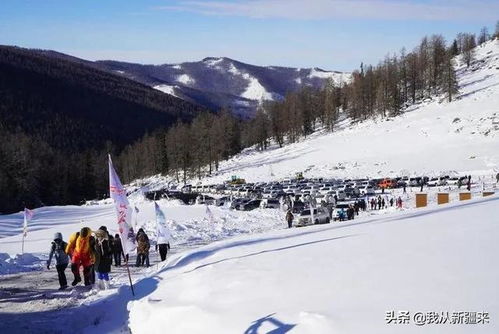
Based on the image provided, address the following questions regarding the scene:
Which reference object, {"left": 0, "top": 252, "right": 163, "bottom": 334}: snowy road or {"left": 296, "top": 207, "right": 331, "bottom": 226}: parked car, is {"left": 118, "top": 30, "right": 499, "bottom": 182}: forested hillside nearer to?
{"left": 296, "top": 207, "right": 331, "bottom": 226}: parked car

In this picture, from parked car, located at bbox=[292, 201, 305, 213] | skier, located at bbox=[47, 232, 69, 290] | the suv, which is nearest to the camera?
skier, located at bbox=[47, 232, 69, 290]

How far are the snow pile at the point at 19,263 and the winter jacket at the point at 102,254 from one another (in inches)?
252

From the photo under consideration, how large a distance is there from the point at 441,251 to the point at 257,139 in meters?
109

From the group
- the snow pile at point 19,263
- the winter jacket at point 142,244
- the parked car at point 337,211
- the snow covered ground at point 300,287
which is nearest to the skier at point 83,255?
the snow covered ground at point 300,287

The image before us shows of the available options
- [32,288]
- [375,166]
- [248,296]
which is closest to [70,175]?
[375,166]

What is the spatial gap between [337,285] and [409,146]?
7695 cm

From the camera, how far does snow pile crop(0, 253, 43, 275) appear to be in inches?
774

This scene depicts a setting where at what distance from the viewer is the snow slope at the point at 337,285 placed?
311 inches

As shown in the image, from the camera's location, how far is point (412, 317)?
24.5 ft

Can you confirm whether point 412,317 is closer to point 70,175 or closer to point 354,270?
point 354,270

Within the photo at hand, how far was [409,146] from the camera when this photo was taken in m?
83.2

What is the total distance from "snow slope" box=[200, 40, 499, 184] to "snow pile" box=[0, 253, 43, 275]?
51.5 metres

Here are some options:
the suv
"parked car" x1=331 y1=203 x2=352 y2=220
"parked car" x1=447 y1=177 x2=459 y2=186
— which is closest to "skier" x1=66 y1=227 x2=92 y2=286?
"parked car" x1=331 y1=203 x2=352 y2=220

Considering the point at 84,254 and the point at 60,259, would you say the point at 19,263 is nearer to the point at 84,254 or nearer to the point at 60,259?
the point at 60,259
